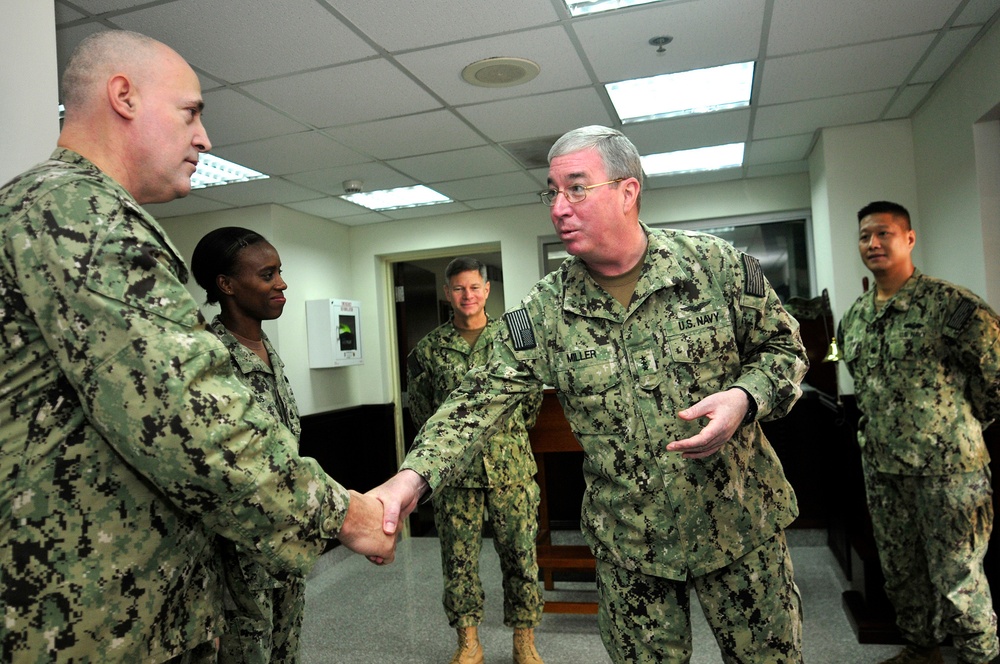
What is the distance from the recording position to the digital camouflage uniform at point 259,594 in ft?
5.78

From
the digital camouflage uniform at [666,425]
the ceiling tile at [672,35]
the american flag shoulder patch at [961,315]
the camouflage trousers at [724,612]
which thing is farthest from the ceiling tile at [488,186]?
the camouflage trousers at [724,612]

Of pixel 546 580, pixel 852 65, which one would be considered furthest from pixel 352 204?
pixel 852 65

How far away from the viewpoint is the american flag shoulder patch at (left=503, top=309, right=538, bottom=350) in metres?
1.74

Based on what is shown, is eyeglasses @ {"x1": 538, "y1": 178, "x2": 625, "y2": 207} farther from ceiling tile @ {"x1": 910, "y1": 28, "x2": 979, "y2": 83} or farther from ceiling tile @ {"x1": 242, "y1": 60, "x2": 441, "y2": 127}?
ceiling tile @ {"x1": 910, "y1": 28, "x2": 979, "y2": 83}

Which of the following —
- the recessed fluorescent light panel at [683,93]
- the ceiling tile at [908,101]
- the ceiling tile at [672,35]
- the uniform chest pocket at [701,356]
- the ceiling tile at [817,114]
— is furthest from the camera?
the ceiling tile at [817,114]

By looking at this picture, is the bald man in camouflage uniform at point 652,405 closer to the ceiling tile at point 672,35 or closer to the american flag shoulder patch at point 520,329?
the american flag shoulder patch at point 520,329

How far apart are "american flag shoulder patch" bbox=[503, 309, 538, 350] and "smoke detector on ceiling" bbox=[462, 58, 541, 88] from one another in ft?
5.85

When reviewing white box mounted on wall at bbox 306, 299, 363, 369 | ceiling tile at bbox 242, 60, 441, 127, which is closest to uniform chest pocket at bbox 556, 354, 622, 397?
ceiling tile at bbox 242, 60, 441, 127

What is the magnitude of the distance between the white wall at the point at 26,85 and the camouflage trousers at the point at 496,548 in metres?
2.00

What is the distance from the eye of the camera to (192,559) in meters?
1.18

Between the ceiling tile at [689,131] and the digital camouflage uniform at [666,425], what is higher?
the ceiling tile at [689,131]

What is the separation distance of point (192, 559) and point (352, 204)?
4882 millimetres

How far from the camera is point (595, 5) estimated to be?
2.70m

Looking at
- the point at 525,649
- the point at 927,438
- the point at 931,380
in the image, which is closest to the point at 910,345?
the point at 931,380
